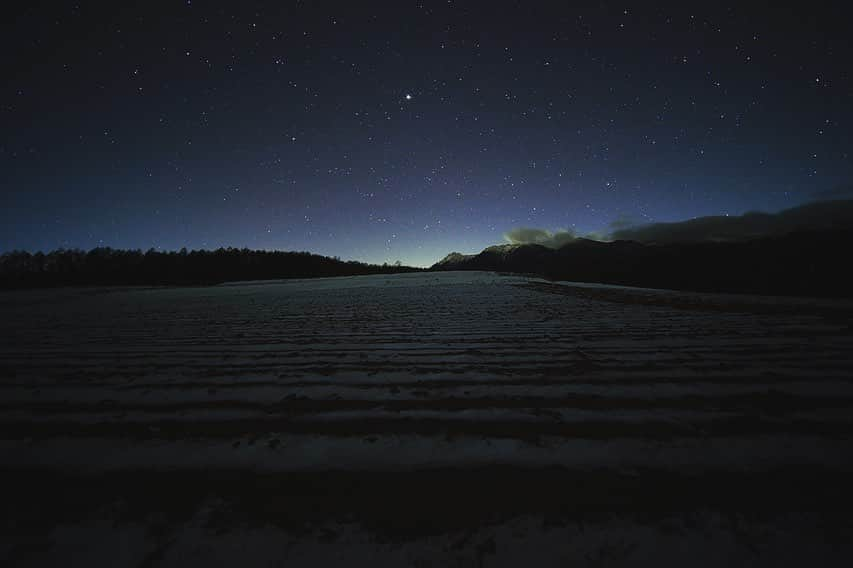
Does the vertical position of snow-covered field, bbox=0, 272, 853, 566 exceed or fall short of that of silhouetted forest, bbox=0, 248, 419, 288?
it falls short

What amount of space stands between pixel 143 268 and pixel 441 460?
76.9 meters

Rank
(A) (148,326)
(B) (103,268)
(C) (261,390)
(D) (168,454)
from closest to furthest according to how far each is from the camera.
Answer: (D) (168,454)
(C) (261,390)
(A) (148,326)
(B) (103,268)

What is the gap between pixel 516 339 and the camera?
194 inches

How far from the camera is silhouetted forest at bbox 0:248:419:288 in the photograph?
48.8 meters

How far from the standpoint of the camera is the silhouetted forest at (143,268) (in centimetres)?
4884

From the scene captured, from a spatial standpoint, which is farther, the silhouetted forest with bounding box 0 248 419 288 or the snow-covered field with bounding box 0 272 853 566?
the silhouetted forest with bounding box 0 248 419 288

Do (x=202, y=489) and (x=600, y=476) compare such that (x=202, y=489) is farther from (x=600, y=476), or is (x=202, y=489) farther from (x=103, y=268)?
(x=103, y=268)

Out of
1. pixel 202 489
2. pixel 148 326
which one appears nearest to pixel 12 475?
pixel 202 489

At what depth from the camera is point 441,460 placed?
70.9 inches

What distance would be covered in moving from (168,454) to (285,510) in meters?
1.09

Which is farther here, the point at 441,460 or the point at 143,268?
the point at 143,268

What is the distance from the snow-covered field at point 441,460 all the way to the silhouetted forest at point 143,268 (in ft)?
165

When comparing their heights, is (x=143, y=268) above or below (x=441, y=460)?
above

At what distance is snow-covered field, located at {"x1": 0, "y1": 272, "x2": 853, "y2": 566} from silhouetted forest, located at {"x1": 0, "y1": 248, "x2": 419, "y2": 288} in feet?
165
